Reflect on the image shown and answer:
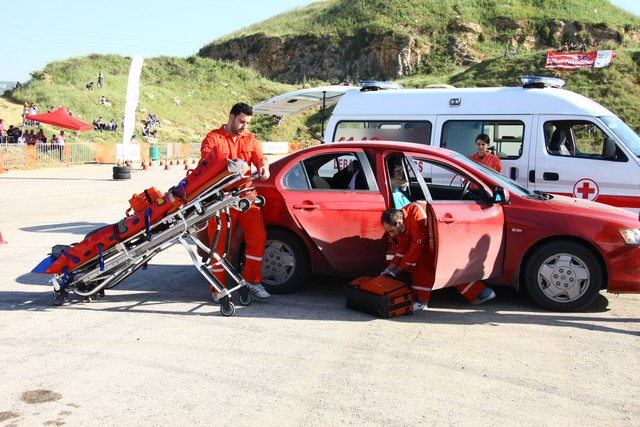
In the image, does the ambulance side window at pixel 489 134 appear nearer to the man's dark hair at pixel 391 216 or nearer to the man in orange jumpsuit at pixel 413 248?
the man in orange jumpsuit at pixel 413 248

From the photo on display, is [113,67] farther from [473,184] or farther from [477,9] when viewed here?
[473,184]

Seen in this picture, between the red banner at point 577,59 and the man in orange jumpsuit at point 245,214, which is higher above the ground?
A: the red banner at point 577,59

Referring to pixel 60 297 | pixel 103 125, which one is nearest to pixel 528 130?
pixel 60 297

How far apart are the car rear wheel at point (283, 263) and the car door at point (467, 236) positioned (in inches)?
57.0

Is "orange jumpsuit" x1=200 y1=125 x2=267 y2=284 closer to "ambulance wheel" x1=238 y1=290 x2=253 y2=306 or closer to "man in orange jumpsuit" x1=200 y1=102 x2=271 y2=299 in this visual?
"man in orange jumpsuit" x1=200 y1=102 x2=271 y2=299

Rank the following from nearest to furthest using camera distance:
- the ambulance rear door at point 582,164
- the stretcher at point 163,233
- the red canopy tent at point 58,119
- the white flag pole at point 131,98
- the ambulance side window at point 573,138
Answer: the stretcher at point 163,233, the ambulance rear door at point 582,164, the ambulance side window at point 573,138, the white flag pole at point 131,98, the red canopy tent at point 58,119

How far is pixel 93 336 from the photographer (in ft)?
18.5

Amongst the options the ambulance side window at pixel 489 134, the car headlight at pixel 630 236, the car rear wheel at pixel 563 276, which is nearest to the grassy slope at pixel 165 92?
the ambulance side window at pixel 489 134

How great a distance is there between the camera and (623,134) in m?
9.11

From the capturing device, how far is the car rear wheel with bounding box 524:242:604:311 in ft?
20.6

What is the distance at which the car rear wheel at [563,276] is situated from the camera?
629cm

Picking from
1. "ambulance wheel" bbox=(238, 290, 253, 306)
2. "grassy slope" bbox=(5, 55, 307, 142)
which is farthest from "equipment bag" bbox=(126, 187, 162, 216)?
"grassy slope" bbox=(5, 55, 307, 142)

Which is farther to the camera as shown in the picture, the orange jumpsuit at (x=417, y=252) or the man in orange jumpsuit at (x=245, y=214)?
the man in orange jumpsuit at (x=245, y=214)

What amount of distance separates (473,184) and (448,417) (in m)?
3.24
